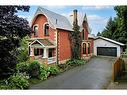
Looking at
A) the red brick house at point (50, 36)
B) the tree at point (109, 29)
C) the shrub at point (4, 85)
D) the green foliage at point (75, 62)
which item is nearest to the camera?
the shrub at point (4, 85)

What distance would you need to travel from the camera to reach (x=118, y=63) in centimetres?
555

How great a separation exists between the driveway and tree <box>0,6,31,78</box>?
21.8 inches

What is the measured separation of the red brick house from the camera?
552 centimetres

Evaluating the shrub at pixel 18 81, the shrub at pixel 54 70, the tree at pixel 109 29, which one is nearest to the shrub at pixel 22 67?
the shrub at pixel 18 81

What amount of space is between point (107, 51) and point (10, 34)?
1588mm

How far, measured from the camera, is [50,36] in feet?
18.2

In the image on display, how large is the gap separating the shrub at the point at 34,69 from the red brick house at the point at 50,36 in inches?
4.0

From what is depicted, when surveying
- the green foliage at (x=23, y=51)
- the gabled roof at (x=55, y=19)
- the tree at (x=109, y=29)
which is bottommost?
the green foliage at (x=23, y=51)

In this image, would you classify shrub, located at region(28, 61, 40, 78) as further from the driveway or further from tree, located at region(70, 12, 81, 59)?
tree, located at region(70, 12, 81, 59)

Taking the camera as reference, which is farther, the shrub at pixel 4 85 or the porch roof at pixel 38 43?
the porch roof at pixel 38 43

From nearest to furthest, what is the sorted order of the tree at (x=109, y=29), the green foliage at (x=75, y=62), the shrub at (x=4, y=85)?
the shrub at (x=4, y=85)
the tree at (x=109, y=29)
the green foliage at (x=75, y=62)

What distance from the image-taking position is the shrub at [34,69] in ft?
18.0

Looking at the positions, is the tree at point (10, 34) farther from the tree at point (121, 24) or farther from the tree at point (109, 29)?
the tree at point (121, 24)

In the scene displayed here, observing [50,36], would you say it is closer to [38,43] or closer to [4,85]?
[38,43]
